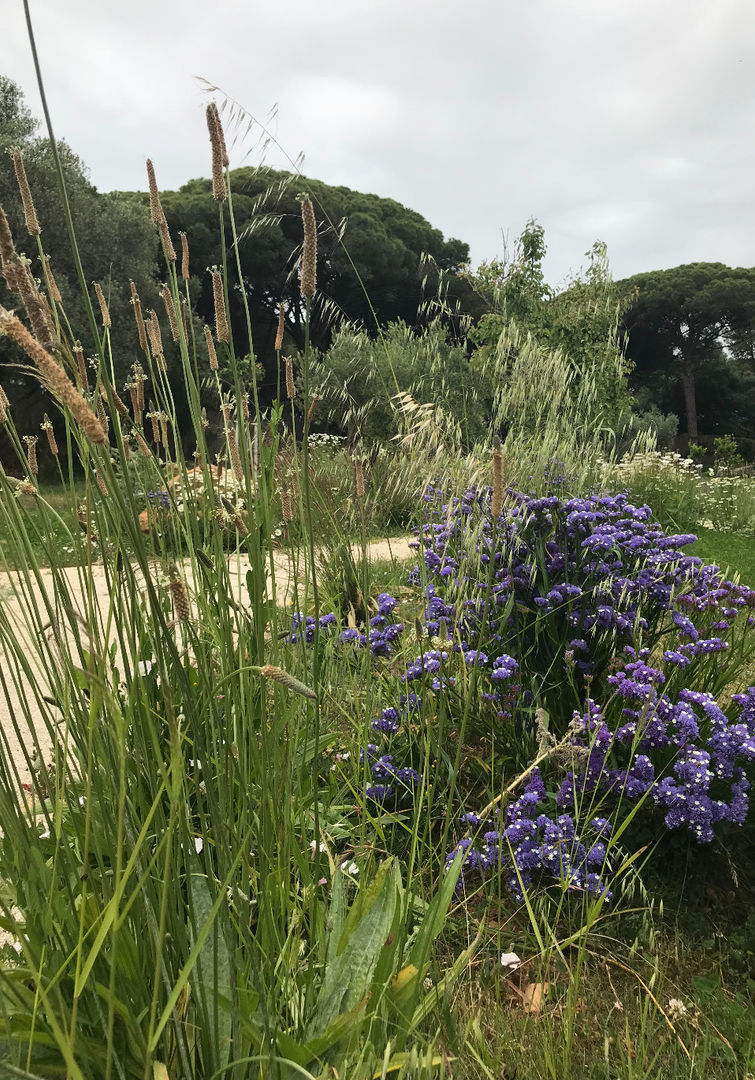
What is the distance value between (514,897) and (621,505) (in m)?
1.35

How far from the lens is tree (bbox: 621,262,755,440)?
2538 cm

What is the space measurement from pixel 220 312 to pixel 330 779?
1189 millimetres

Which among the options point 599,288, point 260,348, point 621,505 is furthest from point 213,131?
point 260,348

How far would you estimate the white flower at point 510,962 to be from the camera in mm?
1395

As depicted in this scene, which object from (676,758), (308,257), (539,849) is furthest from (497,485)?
(676,758)

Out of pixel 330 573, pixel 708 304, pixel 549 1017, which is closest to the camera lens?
pixel 549 1017

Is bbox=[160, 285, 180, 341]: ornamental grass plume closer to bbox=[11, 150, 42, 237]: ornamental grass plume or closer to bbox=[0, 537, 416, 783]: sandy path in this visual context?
bbox=[11, 150, 42, 237]: ornamental grass plume

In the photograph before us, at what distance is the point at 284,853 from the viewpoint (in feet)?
3.28

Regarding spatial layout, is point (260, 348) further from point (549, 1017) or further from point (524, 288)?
point (549, 1017)

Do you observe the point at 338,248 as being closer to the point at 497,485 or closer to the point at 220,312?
the point at 220,312

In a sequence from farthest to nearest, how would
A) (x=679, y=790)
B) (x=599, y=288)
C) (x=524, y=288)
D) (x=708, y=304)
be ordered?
(x=708, y=304) < (x=524, y=288) < (x=599, y=288) < (x=679, y=790)

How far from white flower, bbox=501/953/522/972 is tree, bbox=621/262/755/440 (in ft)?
86.1

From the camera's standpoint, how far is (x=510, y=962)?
147 cm

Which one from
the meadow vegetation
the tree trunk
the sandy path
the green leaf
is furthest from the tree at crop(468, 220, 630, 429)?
the tree trunk
